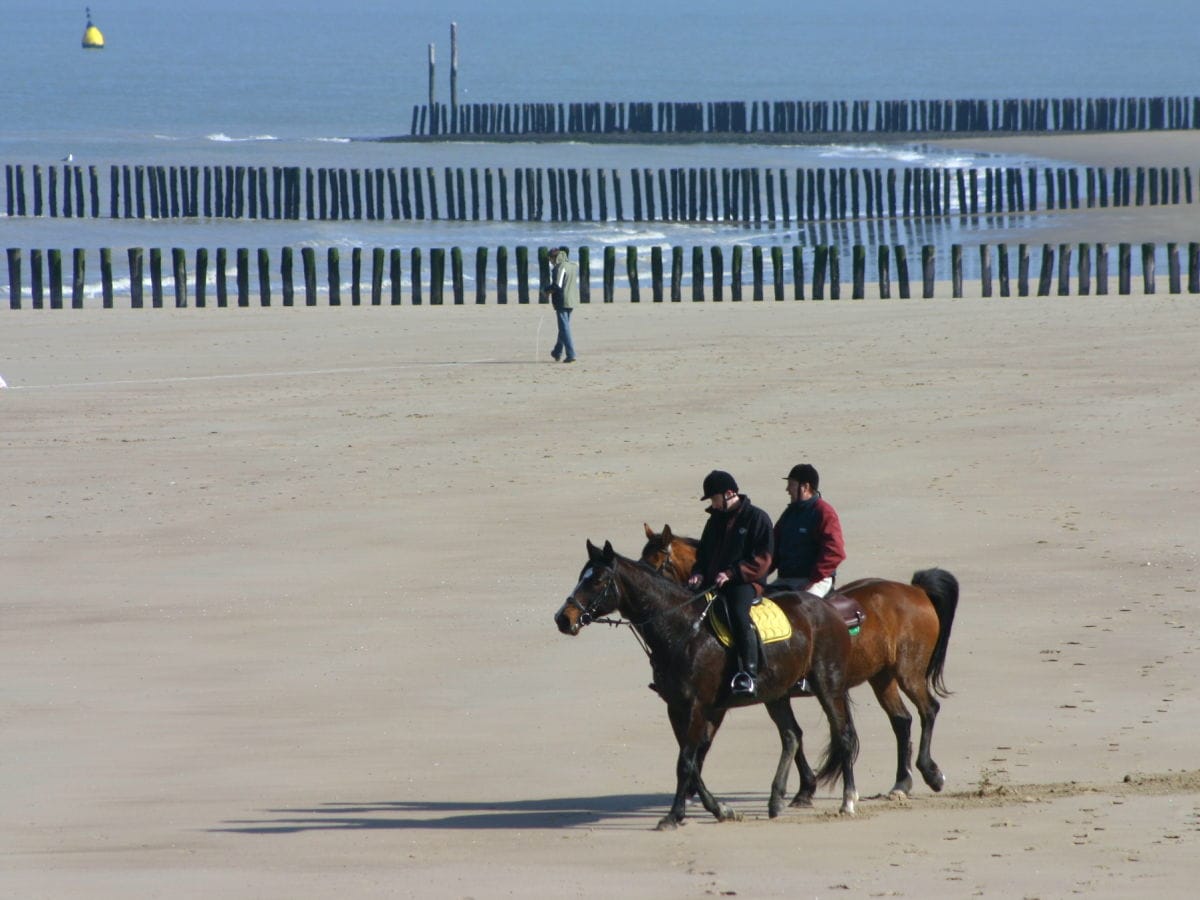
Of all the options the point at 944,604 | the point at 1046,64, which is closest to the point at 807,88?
the point at 1046,64

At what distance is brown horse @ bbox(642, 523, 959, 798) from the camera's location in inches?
363

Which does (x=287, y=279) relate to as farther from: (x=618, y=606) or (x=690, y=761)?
(x=690, y=761)

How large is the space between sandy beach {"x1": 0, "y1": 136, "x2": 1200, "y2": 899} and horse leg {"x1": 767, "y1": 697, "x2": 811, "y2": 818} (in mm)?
112

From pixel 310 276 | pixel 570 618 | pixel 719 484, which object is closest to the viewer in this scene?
pixel 570 618

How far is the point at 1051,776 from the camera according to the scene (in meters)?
9.25

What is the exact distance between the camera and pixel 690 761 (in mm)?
8633

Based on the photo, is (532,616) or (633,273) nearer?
(532,616)

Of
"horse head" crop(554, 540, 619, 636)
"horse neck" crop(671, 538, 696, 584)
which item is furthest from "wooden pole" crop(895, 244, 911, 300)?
"horse head" crop(554, 540, 619, 636)

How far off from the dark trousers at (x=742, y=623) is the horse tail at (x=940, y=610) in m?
1.30

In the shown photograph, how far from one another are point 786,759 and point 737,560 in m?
0.99

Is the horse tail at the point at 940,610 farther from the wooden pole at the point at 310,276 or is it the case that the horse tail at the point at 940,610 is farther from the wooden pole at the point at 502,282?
the wooden pole at the point at 310,276

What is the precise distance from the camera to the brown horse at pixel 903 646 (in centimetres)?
923

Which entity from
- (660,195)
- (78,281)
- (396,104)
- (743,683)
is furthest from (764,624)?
(396,104)

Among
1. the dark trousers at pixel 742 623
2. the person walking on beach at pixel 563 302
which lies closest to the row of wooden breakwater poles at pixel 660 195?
the person walking on beach at pixel 563 302
